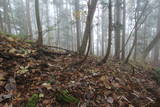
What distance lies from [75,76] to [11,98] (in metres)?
1.90

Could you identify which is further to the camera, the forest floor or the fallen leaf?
the fallen leaf

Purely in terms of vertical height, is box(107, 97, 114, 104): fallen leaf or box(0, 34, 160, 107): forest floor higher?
box(0, 34, 160, 107): forest floor

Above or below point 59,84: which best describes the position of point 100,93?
below

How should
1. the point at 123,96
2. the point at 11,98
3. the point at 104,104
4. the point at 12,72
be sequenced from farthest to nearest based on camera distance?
the point at 123,96, the point at 12,72, the point at 104,104, the point at 11,98

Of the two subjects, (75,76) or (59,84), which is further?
(75,76)

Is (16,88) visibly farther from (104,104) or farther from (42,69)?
(104,104)

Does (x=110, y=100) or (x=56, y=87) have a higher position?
(x=56, y=87)

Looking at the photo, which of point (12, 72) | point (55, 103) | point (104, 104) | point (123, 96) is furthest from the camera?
point (123, 96)

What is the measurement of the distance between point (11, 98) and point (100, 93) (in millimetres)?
2301

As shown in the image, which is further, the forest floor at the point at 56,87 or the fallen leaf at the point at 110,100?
the fallen leaf at the point at 110,100

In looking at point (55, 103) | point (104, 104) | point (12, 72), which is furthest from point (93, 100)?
point (12, 72)

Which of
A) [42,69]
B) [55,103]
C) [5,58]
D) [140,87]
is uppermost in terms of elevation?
[5,58]

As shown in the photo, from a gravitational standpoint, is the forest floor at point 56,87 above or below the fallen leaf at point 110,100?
above

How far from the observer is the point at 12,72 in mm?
2943
